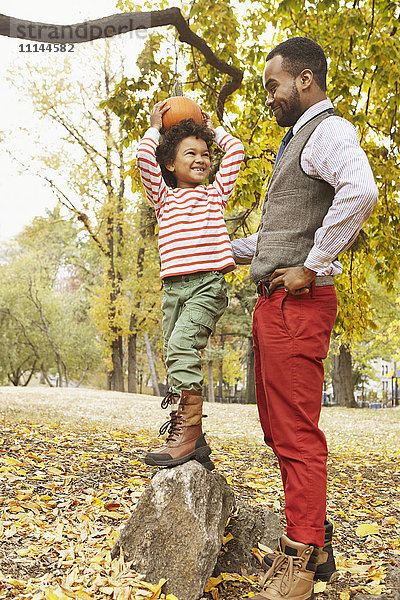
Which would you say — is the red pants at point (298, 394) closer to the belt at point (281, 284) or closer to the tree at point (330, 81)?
the belt at point (281, 284)

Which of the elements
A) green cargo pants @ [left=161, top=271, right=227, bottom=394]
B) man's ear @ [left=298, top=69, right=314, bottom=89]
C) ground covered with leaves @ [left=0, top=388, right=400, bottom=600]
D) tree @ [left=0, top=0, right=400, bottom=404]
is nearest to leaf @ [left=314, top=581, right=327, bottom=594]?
ground covered with leaves @ [left=0, top=388, right=400, bottom=600]

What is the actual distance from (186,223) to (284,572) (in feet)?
5.45

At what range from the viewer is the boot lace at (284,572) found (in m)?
2.41

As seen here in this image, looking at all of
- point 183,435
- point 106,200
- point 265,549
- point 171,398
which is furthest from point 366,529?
point 106,200

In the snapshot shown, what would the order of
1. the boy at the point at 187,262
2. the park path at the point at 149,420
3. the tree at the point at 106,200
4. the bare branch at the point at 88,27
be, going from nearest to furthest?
the boy at the point at 187,262, the bare branch at the point at 88,27, the park path at the point at 149,420, the tree at the point at 106,200

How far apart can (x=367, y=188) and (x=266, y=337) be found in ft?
2.53

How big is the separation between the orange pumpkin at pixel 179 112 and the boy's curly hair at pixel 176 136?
2.3 inches

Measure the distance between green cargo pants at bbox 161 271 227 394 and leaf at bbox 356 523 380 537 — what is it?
198 centimetres

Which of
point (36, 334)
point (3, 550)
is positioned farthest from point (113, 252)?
point (3, 550)

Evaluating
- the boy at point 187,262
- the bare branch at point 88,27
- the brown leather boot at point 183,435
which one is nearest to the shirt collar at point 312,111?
the boy at point 187,262

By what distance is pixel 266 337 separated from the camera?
8.44 feet

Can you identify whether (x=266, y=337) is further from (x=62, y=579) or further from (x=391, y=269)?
(x=391, y=269)

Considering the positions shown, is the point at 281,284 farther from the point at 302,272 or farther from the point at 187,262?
the point at 187,262

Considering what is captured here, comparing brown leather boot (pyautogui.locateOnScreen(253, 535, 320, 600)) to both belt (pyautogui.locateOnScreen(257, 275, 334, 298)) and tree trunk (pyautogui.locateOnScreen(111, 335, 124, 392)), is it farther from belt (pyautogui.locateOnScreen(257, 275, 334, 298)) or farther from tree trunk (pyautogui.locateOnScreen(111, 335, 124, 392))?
tree trunk (pyautogui.locateOnScreen(111, 335, 124, 392))
